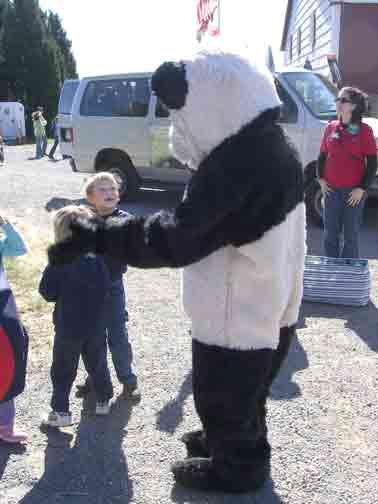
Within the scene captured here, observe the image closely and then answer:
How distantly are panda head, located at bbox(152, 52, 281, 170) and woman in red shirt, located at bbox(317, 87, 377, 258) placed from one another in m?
3.06

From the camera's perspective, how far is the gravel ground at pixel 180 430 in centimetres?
250

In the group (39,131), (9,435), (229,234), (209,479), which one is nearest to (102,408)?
(9,435)

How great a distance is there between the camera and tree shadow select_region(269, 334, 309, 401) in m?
3.30

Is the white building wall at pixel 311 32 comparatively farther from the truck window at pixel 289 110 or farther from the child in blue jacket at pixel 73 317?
the child in blue jacket at pixel 73 317

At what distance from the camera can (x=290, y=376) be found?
3.52 meters

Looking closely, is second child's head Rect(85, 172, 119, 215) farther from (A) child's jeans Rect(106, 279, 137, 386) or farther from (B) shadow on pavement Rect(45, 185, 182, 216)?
(B) shadow on pavement Rect(45, 185, 182, 216)

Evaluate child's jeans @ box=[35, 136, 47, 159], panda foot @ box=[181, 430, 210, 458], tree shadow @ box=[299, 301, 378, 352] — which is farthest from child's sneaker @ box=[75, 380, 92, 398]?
child's jeans @ box=[35, 136, 47, 159]

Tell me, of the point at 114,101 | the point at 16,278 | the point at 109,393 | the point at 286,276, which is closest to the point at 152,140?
the point at 114,101

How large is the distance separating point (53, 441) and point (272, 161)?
76.5 inches

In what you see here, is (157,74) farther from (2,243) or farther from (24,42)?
(24,42)

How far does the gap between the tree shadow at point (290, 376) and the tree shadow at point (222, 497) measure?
84cm

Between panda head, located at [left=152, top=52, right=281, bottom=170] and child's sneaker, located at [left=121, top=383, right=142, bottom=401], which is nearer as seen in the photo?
panda head, located at [left=152, top=52, right=281, bottom=170]

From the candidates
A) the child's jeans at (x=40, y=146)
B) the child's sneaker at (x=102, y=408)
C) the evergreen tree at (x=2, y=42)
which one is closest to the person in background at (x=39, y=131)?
the child's jeans at (x=40, y=146)

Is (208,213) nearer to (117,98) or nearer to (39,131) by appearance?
(117,98)
